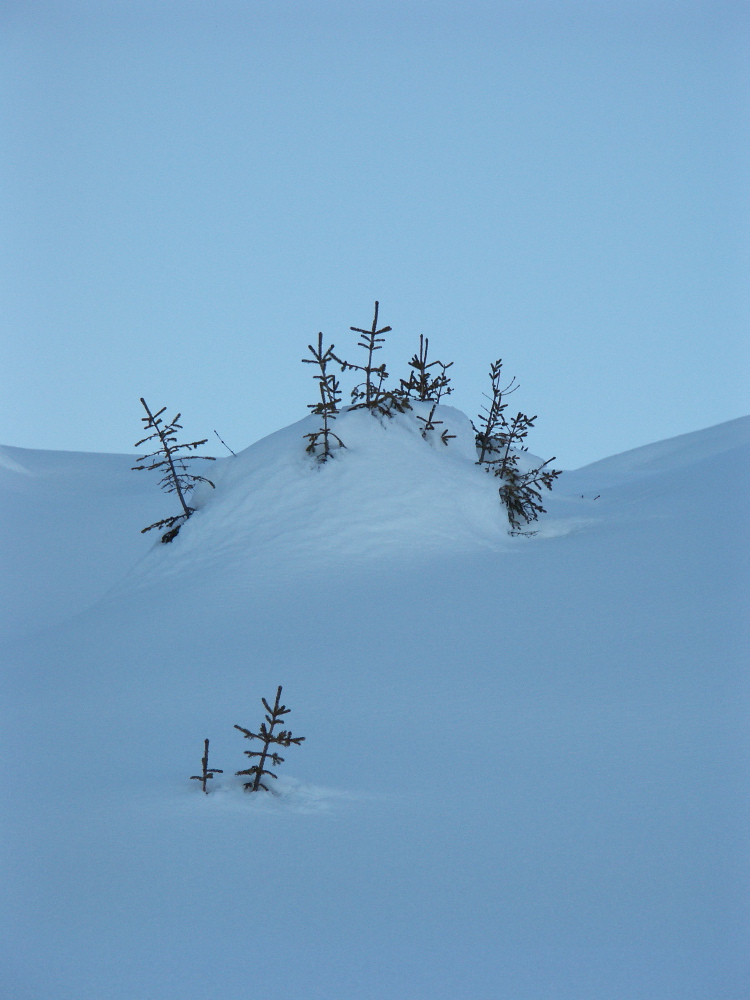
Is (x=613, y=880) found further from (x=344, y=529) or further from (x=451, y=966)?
(x=344, y=529)

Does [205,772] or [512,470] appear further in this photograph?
[512,470]

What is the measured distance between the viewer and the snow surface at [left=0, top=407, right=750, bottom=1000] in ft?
8.11

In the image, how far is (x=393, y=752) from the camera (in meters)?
3.85

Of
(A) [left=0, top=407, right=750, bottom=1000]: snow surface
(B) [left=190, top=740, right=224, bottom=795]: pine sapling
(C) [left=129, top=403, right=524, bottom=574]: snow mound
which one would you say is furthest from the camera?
(C) [left=129, top=403, right=524, bottom=574]: snow mound

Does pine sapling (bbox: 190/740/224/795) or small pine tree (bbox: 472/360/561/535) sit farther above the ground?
small pine tree (bbox: 472/360/561/535)

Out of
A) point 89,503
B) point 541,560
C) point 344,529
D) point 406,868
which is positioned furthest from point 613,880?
point 89,503

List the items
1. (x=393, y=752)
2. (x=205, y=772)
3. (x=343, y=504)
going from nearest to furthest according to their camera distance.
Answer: (x=205, y=772), (x=393, y=752), (x=343, y=504)

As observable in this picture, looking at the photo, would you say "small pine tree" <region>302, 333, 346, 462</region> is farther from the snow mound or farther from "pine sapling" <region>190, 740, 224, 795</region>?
"pine sapling" <region>190, 740, 224, 795</region>

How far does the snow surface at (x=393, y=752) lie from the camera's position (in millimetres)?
2471

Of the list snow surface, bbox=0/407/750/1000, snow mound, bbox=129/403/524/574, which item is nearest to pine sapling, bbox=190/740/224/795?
snow surface, bbox=0/407/750/1000

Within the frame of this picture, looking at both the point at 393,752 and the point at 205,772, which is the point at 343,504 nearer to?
the point at 393,752

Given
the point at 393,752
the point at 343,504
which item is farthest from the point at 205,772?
the point at 343,504

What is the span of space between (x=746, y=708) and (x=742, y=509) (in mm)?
3351

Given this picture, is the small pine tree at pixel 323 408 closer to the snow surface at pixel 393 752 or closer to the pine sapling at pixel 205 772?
the snow surface at pixel 393 752
